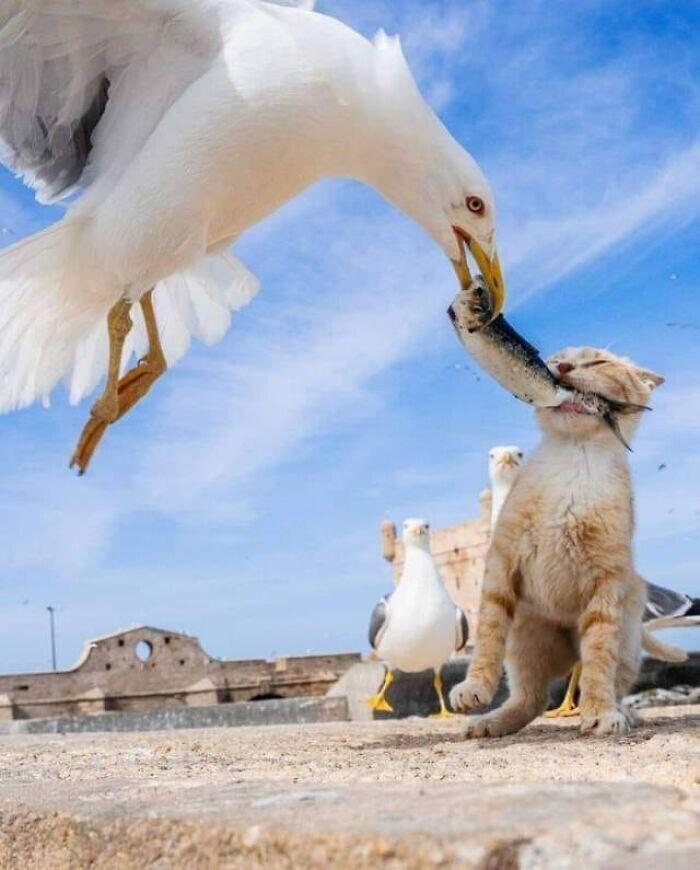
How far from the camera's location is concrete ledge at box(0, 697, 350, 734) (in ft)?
28.2

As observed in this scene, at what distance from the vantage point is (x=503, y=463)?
7.18 meters

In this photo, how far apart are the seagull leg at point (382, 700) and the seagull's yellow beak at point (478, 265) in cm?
443

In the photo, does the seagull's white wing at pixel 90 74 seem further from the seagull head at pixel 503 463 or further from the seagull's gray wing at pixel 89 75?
the seagull head at pixel 503 463

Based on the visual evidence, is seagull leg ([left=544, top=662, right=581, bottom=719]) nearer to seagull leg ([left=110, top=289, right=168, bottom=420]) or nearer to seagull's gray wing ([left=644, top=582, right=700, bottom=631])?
seagull's gray wing ([left=644, top=582, right=700, bottom=631])

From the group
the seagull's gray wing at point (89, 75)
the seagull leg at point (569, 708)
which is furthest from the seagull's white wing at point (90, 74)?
the seagull leg at point (569, 708)

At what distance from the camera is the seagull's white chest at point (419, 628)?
306 inches

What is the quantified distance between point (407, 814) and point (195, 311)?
5.13 metres

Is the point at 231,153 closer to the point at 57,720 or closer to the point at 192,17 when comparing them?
the point at 192,17

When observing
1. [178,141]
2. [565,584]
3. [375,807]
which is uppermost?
[178,141]

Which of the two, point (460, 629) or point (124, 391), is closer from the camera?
point (124, 391)

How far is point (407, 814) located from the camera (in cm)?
154

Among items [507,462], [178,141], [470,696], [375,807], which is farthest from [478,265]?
[375,807]

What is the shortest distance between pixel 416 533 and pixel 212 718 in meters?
2.33

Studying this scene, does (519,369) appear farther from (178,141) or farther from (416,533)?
(416,533)
